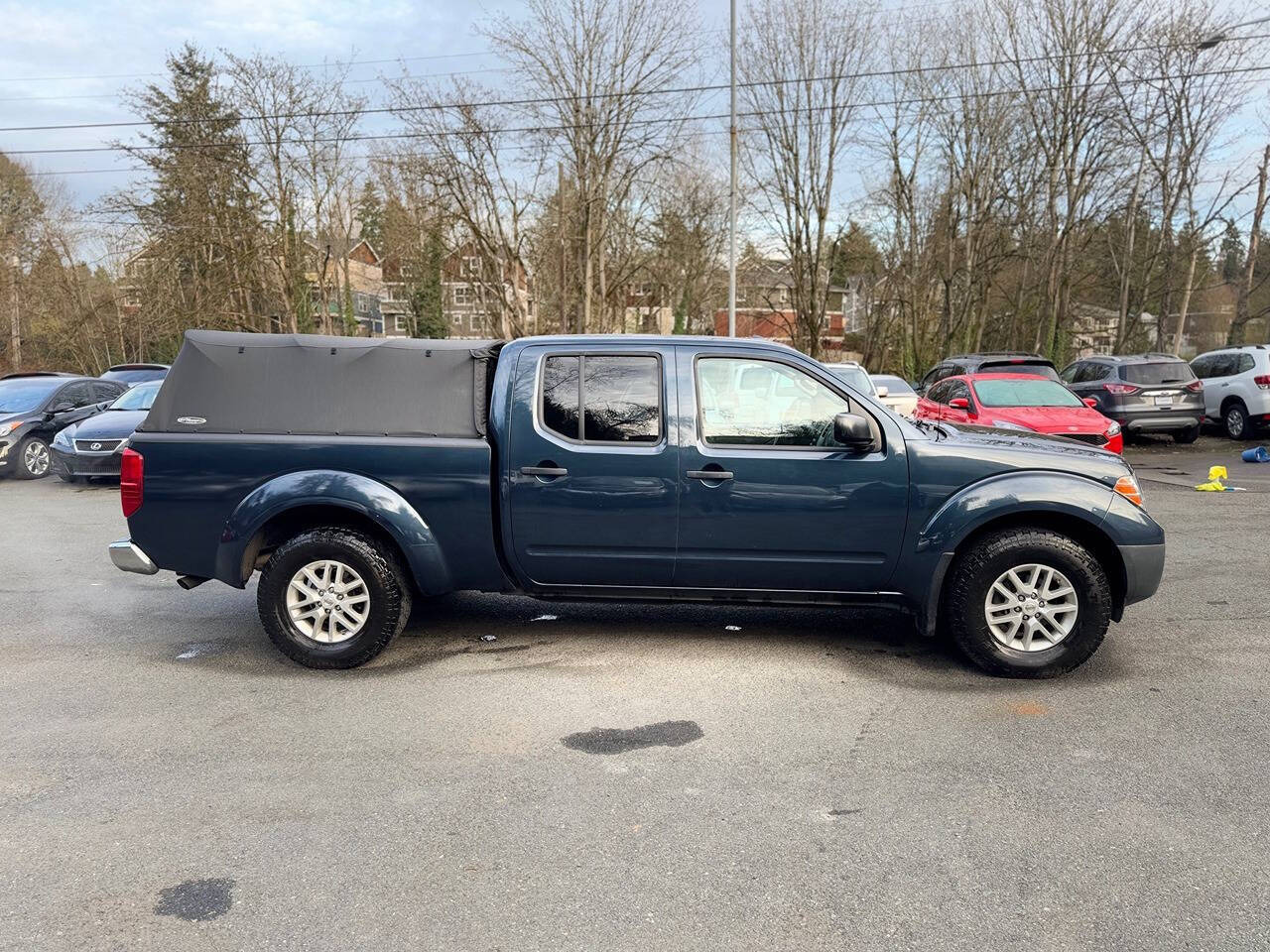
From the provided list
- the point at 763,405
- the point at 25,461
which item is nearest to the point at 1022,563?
the point at 763,405

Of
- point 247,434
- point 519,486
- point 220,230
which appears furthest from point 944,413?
point 220,230

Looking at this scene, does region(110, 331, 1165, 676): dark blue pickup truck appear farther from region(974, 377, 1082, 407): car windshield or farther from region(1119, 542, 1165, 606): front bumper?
region(974, 377, 1082, 407): car windshield

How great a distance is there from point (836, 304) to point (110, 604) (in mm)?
56546

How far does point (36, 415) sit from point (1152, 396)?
18891mm

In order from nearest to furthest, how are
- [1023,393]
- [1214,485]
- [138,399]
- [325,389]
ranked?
[325,389] → [1214,485] → [1023,393] → [138,399]

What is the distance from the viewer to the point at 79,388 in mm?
14922

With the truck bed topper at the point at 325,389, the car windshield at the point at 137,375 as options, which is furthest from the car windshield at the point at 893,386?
the car windshield at the point at 137,375

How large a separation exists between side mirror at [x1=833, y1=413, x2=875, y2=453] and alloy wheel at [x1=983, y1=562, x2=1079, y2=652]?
105 cm

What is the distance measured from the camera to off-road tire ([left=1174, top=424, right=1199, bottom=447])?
16609mm

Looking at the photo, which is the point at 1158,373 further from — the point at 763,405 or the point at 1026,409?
the point at 763,405

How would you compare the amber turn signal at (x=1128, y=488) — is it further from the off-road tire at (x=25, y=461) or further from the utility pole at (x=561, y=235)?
the utility pole at (x=561, y=235)

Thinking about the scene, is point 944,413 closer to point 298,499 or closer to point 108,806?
point 298,499

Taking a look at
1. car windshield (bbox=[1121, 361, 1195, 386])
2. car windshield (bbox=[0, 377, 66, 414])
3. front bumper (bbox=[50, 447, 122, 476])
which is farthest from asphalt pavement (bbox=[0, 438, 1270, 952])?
car windshield (bbox=[1121, 361, 1195, 386])

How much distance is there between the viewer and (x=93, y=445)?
12562mm
